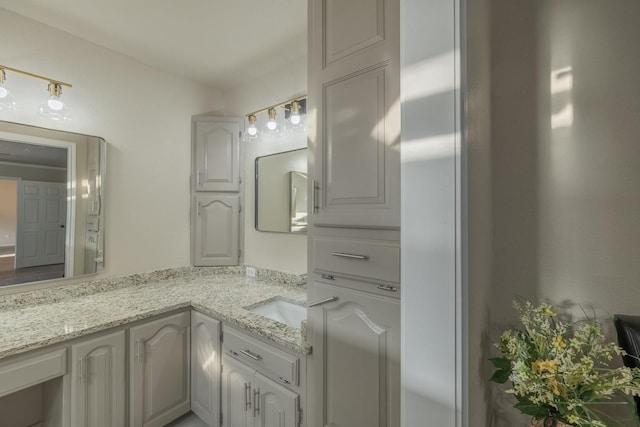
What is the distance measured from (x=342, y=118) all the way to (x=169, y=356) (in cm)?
176

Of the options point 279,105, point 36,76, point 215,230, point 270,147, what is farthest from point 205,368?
point 36,76

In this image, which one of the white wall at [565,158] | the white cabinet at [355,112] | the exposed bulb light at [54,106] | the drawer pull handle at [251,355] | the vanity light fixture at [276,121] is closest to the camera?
the white wall at [565,158]

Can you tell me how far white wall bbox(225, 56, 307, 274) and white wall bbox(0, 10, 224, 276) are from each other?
1.32 feet

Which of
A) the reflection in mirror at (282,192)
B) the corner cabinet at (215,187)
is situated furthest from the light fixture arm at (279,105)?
the reflection in mirror at (282,192)

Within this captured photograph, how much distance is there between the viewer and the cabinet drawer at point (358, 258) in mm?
1037

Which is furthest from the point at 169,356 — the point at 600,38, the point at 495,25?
the point at 600,38

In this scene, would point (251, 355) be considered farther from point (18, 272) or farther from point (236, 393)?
point (18, 272)

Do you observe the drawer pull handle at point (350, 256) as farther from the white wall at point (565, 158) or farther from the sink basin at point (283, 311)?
the sink basin at point (283, 311)

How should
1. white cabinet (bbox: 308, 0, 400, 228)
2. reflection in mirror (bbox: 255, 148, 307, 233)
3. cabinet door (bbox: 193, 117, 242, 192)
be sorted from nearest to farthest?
1. white cabinet (bbox: 308, 0, 400, 228)
2. reflection in mirror (bbox: 255, 148, 307, 233)
3. cabinet door (bbox: 193, 117, 242, 192)

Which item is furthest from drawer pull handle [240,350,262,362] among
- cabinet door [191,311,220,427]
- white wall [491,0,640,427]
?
white wall [491,0,640,427]

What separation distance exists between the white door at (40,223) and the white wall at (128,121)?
0.27 metres

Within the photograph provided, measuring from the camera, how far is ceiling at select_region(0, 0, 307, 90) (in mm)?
1646

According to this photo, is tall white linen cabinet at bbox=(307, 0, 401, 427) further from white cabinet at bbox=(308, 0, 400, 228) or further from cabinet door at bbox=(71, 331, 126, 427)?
cabinet door at bbox=(71, 331, 126, 427)

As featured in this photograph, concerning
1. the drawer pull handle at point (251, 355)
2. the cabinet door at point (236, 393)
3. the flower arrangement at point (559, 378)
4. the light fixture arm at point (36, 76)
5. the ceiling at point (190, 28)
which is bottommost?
the cabinet door at point (236, 393)
